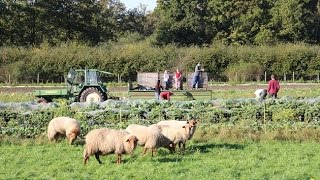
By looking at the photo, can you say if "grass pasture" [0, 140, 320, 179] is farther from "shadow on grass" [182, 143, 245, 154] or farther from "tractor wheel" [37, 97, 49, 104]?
"tractor wheel" [37, 97, 49, 104]

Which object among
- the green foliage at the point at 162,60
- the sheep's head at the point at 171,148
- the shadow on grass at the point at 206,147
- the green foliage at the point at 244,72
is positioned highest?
the green foliage at the point at 162,60

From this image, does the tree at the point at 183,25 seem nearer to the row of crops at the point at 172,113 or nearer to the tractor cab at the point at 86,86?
the tractor cab at the point at 86,86

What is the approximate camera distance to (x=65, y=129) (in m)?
17.1

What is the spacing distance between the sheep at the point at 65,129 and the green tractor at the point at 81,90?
896 cm

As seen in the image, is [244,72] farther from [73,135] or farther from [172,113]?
[73,135]

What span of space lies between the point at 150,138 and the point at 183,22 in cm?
5960

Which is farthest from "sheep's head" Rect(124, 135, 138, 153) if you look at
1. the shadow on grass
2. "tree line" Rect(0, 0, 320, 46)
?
"tree line" Rect(0, 0, 320, 46)

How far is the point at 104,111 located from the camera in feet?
63.6

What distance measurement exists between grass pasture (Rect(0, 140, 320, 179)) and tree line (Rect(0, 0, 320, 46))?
2196 inches

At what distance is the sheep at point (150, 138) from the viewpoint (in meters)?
14.5

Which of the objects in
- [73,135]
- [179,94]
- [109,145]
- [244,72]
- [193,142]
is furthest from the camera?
[244,72]

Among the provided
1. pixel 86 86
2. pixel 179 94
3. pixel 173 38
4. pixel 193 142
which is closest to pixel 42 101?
pixel 86 86

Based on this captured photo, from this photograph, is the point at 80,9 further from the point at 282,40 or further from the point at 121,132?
the point at 121,132

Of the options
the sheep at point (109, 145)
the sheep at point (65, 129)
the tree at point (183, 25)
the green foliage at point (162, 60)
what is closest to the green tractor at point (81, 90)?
the sheep at point (65, 129)
